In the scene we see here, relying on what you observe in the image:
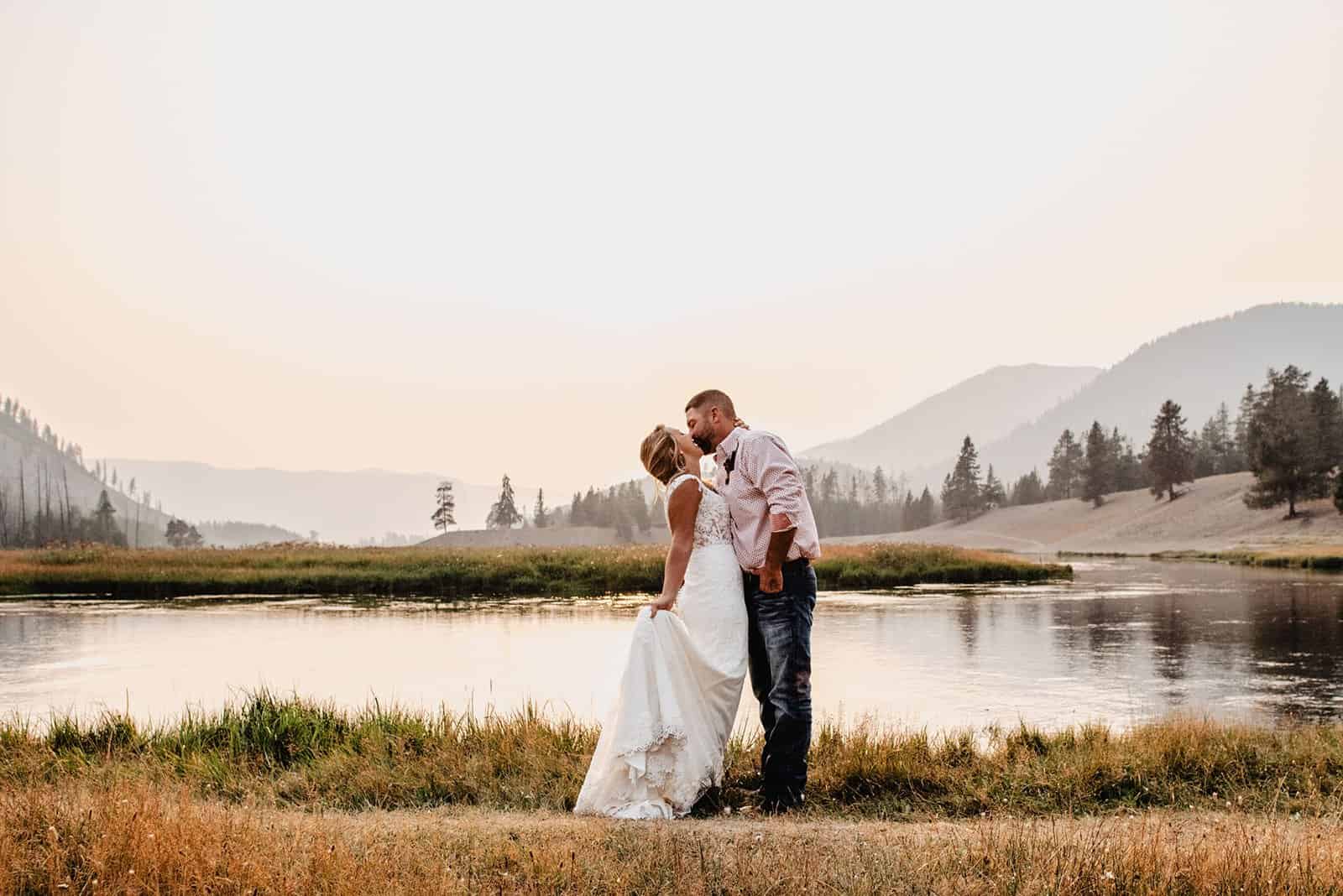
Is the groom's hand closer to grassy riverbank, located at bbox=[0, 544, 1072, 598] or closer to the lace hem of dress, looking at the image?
the lace hem of dress

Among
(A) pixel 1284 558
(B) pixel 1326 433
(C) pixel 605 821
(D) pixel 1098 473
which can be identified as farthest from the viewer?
(D) pixel 1098 473

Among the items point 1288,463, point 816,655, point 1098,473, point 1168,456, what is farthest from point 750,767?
point 1098,473

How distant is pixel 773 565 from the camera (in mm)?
6910

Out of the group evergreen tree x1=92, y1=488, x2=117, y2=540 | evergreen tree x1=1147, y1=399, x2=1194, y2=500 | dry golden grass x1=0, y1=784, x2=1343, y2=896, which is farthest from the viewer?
evergreen tree x1=92, y1=488, x2=117, y2=540

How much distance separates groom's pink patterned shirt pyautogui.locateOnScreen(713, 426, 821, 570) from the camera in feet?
22.5

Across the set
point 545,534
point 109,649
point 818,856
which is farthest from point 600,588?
point 545,534

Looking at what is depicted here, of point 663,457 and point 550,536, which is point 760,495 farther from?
point 550,536

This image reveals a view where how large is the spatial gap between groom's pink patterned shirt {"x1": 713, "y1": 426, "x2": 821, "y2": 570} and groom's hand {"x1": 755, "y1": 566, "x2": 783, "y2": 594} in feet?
0.51

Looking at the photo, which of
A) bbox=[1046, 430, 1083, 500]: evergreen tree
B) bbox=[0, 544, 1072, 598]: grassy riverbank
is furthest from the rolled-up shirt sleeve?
bbox=[1046, 430, 1083, 500]: evergreen tree

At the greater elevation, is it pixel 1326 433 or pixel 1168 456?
pixel 1326 433

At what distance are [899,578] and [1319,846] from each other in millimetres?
38142

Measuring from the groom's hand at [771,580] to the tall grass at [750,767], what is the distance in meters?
1.46

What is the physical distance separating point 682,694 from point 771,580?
928 millimetres

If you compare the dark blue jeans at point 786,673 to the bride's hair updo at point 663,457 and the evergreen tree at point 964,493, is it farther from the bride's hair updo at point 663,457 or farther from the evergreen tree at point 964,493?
the evergreen tree at point 964,493
